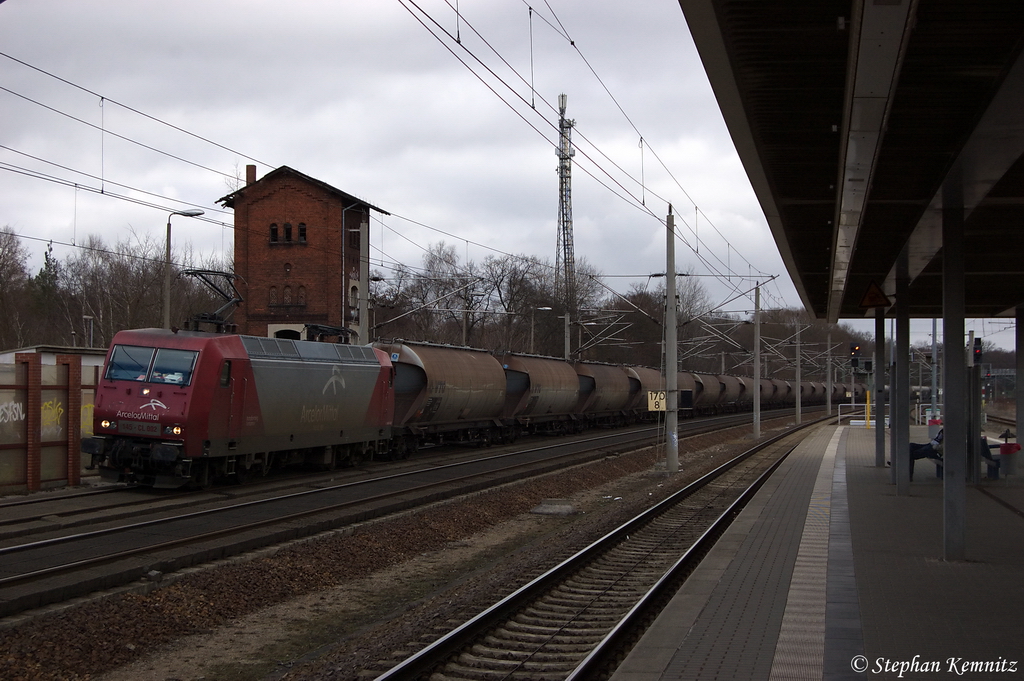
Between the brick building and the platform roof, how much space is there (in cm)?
4341

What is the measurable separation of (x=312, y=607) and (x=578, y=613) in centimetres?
308

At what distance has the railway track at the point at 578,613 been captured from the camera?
729 cm

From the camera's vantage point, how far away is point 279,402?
1805cm

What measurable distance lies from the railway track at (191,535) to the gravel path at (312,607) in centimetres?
44

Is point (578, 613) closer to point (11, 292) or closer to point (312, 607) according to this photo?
point (312, 607)

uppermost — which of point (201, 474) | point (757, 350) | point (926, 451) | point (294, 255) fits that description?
point (294, 255)

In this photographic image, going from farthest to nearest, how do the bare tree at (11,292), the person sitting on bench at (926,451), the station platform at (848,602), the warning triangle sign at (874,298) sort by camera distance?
the bare tree at (11,292), the person sitting on bench at (926,451), the warning triangle sign at (874,298), the station platform at (848,602)

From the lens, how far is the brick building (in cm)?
5425

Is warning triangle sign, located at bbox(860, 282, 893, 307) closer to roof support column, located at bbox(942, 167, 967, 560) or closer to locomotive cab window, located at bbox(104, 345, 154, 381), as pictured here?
roof support column, located at bbox(942, 167, 967, 560)

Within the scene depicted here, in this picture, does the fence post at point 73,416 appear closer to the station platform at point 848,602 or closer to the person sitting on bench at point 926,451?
the station platform at point 848,602

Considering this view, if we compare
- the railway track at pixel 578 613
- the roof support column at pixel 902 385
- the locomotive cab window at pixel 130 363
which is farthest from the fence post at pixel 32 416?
the roof support column at pixel 902 385

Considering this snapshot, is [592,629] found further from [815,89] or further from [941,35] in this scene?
[941,35]

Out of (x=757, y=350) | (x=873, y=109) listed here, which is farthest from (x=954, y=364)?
(x=757, y=350)

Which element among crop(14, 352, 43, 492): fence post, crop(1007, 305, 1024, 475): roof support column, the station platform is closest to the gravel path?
the station platform
